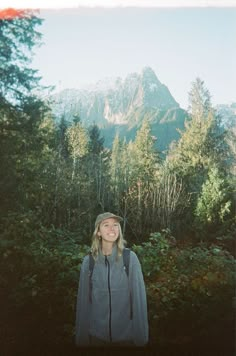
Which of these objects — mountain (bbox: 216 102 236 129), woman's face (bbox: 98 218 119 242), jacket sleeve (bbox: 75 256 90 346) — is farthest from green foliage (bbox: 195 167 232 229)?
jacket sleeve (bbox: 75 256 90 346)

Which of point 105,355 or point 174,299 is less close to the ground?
point 174,299

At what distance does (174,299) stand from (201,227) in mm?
799

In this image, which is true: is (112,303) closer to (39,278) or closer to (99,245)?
(99,245)

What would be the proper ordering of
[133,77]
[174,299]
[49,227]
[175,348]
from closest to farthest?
[175,348]
[174,299]
[49,227]
[133,77]

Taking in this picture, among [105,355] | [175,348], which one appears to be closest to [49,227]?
[105,355]

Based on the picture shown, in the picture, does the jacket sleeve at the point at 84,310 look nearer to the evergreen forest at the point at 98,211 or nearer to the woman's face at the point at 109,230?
the woman's face at the point at 109,230

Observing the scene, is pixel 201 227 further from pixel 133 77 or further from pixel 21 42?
pixel 21 42

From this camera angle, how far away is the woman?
2.65 meters

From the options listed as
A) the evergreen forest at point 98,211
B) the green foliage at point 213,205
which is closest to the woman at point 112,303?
the evergreen forest at point 98,211

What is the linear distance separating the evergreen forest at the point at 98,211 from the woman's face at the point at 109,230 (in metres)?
0.74

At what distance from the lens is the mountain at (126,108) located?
3.95m

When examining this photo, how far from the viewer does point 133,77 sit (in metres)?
4.02

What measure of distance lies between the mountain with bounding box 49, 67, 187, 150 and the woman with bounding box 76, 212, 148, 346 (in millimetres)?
1620

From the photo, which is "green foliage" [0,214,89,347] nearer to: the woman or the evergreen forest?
the evergreen forest
